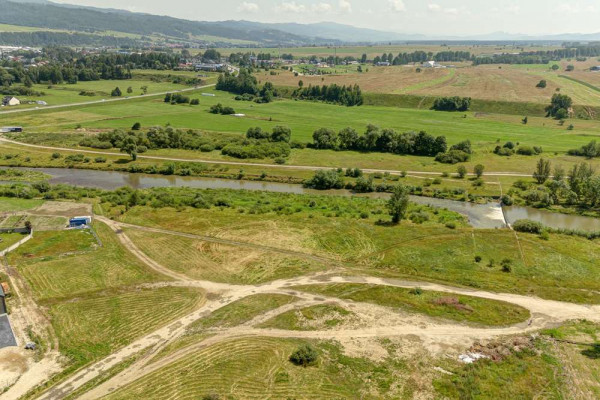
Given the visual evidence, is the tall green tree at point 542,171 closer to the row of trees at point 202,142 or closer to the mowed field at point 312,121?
the mowed field at point 312,121

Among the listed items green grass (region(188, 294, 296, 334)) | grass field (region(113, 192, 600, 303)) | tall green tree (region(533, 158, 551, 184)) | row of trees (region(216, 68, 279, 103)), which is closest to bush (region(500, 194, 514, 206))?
tall green tree (region(533, 158, 551, 184))

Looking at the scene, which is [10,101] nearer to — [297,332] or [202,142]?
[202,142]

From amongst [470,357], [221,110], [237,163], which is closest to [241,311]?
[470,357]

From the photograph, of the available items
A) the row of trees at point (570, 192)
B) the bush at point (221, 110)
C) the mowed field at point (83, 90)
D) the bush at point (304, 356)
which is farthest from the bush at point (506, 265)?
the mowed field at point (83, 90)

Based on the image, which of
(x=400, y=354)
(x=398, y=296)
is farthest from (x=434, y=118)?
(x=400, y=354)

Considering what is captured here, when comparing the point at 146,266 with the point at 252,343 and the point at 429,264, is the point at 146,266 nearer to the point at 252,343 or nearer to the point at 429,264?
the point at 252,343

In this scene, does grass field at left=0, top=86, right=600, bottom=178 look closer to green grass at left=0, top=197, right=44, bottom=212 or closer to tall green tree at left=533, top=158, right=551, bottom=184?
tall green tree at left=533, top=158, right=551, bottom=184
